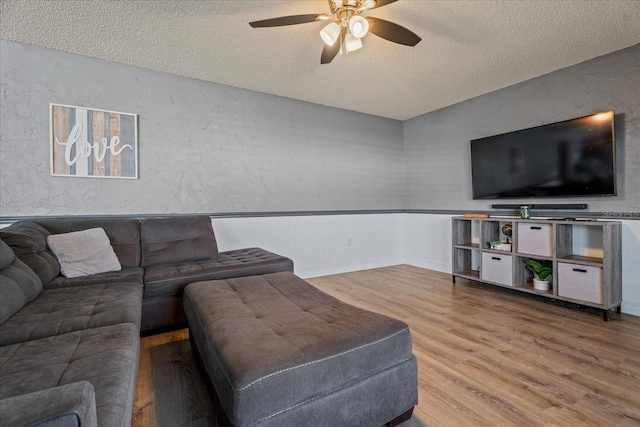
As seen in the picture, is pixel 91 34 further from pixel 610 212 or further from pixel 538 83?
pixel 610 212

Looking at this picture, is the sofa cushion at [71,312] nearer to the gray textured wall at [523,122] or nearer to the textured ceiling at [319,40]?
the textured ceiling at [319,40]

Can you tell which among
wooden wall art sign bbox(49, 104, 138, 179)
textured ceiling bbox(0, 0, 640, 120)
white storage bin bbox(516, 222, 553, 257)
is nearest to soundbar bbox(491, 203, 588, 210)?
white storage bin bbox(516, 222, 553, 257)

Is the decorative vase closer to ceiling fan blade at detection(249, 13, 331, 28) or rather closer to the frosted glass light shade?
the frosted glass light shade

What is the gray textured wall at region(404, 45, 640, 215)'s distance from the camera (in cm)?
257

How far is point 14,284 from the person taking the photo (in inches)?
58.4

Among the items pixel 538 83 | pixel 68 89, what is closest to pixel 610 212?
pixel 538 83

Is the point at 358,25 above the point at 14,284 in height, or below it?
above

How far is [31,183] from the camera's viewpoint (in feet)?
8.27

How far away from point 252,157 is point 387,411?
117 inches

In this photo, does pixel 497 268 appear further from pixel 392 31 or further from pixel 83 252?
pixel 83 252

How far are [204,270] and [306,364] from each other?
1568mm

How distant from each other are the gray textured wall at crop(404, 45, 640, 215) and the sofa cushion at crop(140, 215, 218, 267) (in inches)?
125

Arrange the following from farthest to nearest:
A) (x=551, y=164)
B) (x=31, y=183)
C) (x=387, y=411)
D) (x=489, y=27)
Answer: (x=551, y=164), (x=31, y=183), (x=489, y=27), (x=387, y=411)

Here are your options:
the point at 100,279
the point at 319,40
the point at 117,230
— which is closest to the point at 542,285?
the point at 319,40
